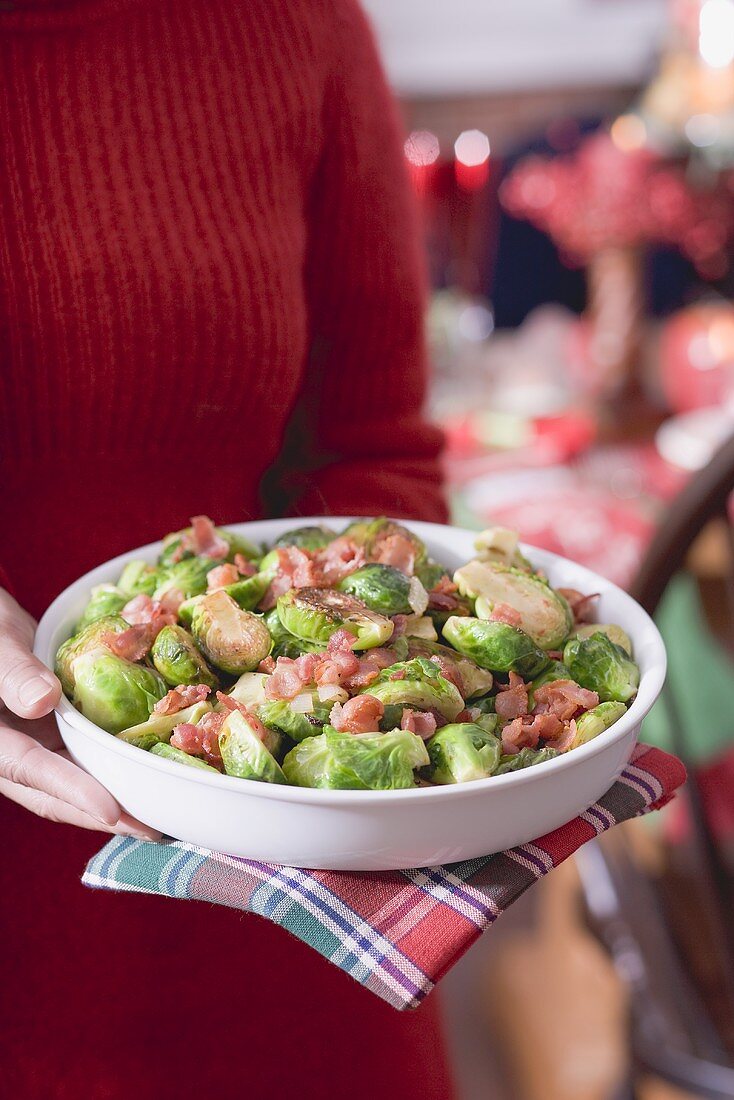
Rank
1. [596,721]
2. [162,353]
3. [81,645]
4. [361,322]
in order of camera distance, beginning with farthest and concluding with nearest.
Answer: [361,322], [162,353], [81,645], [596,721]

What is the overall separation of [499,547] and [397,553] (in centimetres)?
12

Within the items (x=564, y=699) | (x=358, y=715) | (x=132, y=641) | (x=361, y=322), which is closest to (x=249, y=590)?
(x=132, y=641)

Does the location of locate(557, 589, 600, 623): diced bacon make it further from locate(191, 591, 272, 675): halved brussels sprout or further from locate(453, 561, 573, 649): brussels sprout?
locate(191, 591, 272, 675): halved brussels sprout

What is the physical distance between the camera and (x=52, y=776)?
86 cm

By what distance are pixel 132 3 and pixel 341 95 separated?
26 cm

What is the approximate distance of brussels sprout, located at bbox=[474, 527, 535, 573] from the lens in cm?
108

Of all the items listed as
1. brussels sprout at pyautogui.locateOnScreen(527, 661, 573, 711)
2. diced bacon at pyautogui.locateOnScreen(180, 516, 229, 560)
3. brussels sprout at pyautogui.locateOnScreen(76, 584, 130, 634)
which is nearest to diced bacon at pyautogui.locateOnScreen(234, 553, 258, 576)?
diced bacon at pyautogui.locateOnScreen(180, 516, 229, 560)

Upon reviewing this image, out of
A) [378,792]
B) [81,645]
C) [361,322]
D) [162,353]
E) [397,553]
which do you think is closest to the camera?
[378,792]

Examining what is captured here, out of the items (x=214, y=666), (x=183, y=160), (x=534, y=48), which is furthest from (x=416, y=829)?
(x=534, y=48)

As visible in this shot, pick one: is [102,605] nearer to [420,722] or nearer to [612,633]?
[420,722]

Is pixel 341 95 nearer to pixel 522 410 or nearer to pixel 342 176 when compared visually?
pixel 342 176

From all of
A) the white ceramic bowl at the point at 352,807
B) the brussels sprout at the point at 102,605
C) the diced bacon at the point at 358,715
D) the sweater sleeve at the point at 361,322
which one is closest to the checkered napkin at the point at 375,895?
the white ceramic bowl at the point at 352,807

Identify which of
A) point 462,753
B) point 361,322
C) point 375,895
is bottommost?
point 375,895

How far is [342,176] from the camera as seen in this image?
1.28 metres
